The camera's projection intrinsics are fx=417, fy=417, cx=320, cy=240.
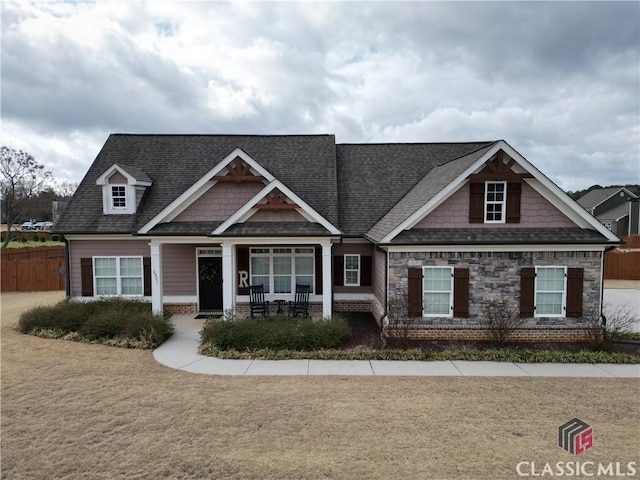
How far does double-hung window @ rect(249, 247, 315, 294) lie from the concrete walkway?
16.8 ft

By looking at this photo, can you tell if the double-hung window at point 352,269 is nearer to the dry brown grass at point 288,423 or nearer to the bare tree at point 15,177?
the dry brown grass at point 288,423

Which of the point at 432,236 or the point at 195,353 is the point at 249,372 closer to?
the point at 195,353

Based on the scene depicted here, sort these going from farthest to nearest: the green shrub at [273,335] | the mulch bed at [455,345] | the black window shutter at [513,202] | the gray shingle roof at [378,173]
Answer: the gray shingle roof at [378,173] → the black window shutter at [513,202] → the mulch bed at [455,345] → the green shrub at [273,335]

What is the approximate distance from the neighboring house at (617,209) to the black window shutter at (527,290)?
149 ft

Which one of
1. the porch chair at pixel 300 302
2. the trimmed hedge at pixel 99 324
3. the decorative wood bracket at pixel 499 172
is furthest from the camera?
the porch chair at pixel 300 302

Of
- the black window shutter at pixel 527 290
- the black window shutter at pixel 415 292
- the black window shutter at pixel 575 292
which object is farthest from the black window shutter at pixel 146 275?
the black window shutter at pixel 575 292

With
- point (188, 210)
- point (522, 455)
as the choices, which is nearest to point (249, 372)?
point (522, 455)

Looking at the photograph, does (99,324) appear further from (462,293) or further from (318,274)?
(462,293)

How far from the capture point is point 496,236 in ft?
42.6

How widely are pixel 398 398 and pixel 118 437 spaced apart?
17.6 ft

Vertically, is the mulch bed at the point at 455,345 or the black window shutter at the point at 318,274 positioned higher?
the black window shutter at the point at 318,274

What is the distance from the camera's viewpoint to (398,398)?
880cm

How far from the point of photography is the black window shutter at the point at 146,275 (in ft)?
53.7

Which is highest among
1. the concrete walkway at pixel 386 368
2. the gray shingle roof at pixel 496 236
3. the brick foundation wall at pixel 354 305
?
the gray shingle roof at pixel 496 236
